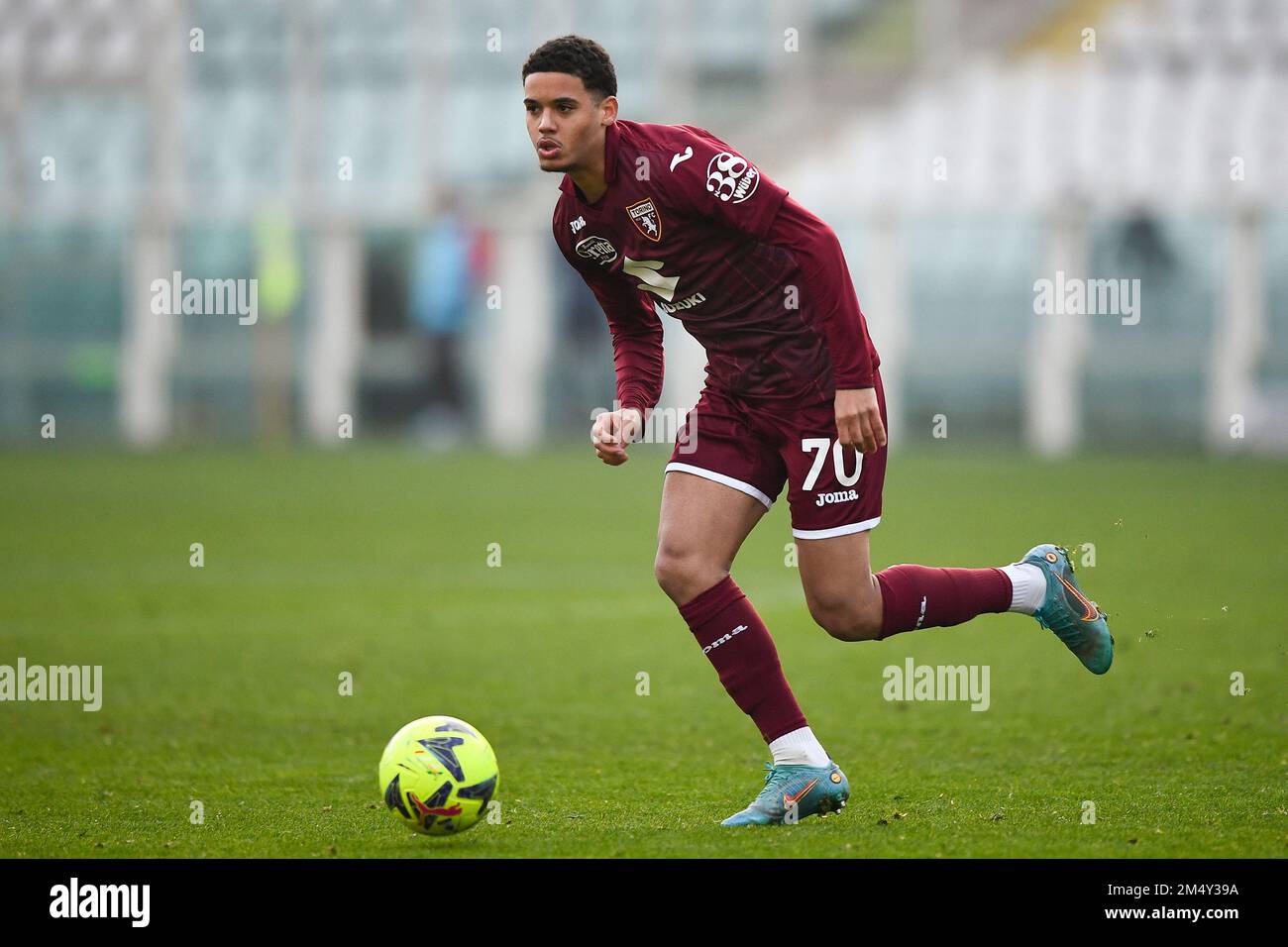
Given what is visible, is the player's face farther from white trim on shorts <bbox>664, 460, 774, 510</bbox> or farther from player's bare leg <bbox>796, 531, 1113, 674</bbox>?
player's bare leg <bbox>796, 531, 1113, 674</bbox>

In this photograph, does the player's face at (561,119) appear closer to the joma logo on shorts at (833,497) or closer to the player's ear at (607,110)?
the player's ear at (607,110)

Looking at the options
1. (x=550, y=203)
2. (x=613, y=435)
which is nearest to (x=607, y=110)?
(x=613, y=435)

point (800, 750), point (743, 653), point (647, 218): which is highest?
point (647, 218)

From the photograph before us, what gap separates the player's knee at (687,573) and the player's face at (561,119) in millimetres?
1134

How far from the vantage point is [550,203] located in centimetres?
2455

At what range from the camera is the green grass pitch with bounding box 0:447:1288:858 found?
460cm

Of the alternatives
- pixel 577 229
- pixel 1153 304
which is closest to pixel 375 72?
pixel 1153 304

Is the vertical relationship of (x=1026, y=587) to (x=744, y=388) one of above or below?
below

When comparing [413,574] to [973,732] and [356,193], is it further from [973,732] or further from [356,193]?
[356,193]

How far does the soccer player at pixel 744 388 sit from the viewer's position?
15.3ft

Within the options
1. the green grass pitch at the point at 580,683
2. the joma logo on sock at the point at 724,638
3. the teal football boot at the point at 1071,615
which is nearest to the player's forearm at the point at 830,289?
the joma logo on sock at the point at 724,638

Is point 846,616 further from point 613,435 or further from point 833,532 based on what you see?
point 613,435

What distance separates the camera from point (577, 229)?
490 centimetres

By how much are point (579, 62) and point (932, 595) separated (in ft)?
6.10
